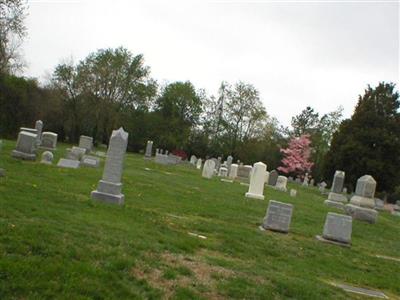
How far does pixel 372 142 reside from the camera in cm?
3697

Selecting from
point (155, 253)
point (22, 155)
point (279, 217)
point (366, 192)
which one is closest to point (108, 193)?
point (279, 217)

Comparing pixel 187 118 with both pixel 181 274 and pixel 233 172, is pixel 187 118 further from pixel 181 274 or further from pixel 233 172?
pixel 181 274

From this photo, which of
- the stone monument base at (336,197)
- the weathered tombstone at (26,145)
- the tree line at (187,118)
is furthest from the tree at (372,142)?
the weathered tombstone at (26,145)

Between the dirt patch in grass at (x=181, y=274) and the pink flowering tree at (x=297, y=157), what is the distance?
5705 cm

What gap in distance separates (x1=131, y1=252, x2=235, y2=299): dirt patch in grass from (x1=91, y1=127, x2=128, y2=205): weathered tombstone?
4777 millimetres

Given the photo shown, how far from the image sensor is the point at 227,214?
14.2 meters

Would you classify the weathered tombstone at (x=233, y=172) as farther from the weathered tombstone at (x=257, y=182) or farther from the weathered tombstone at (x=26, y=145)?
the weathered tombstone at (x=26, y=145)

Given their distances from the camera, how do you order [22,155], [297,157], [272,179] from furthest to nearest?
1. [297,157]
2. [272,179]
3. [22,155]

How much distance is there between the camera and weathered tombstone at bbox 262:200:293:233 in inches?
493

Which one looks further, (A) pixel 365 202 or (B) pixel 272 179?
(B) pixel 272 179

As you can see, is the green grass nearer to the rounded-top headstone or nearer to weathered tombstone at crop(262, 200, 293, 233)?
weathered tombstone at crop(262, 200, 293, 233)

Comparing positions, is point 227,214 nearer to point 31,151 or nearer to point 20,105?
point 31,151

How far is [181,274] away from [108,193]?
19.2 feet

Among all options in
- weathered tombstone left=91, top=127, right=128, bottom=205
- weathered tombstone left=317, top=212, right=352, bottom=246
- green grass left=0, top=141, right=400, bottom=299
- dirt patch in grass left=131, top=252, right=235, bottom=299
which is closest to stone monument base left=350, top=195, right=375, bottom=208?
green grass left=0, top=141, right=400, bottom=299
